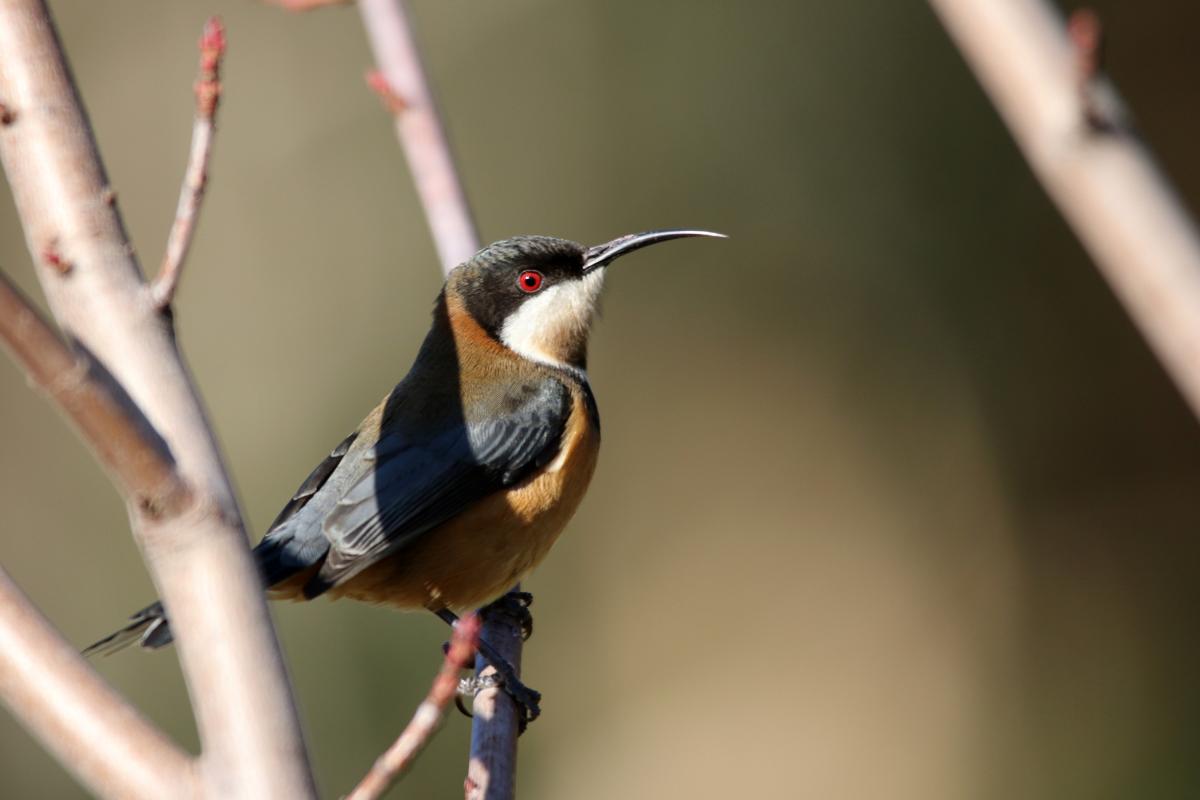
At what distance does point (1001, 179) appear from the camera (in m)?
8.88

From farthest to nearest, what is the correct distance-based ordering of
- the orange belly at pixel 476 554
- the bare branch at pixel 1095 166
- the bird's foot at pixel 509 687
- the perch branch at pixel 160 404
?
the orange belly at pixel 476 554
the bird's foot at pixel 509 687
the perch branch at pixel 160 404
the bare branch at pixel 1095 166

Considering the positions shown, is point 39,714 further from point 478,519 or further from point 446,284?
point 446,284

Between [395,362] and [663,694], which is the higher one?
[395,362]

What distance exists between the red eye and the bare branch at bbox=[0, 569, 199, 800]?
2.98m

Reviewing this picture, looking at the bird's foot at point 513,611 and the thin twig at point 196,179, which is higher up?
the thin twig at point 196,179

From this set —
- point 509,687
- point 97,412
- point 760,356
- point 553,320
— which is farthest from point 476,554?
point 760,356

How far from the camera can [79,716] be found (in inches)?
73.5

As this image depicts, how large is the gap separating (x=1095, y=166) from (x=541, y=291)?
3581 mm

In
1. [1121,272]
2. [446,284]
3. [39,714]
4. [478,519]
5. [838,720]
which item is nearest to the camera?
[1121,272]

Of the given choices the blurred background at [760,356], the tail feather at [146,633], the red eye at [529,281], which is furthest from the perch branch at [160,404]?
the blurred background at [760,356]

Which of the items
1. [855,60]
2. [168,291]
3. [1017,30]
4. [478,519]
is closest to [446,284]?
[478,519]

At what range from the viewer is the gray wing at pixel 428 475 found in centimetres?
399

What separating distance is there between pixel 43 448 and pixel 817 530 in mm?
5138

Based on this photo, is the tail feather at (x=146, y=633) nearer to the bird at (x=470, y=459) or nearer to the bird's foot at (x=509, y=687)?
the bird at (x=470, y=459)
